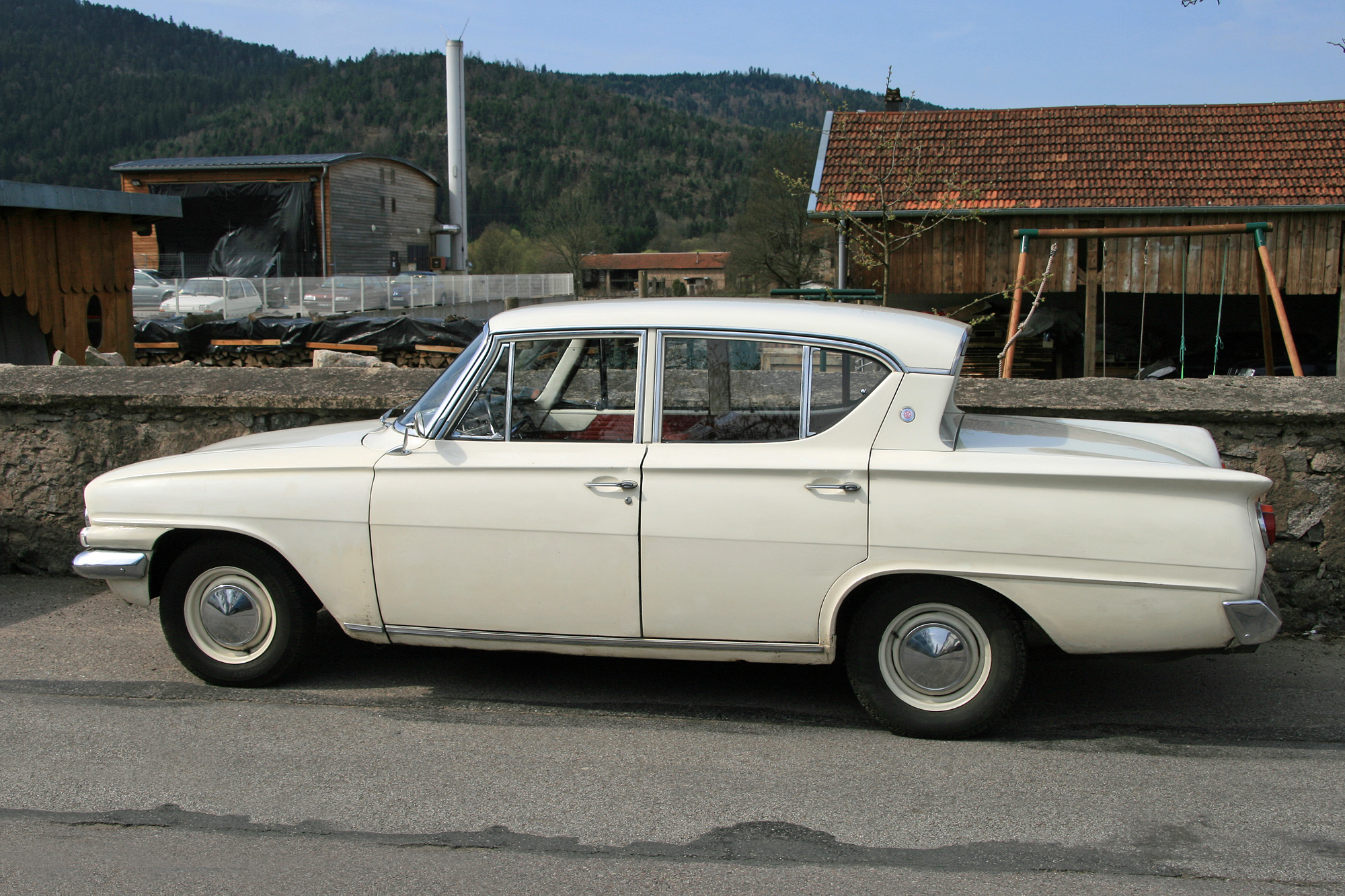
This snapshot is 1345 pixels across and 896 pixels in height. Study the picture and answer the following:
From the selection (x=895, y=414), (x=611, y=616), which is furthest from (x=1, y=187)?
(x=895, y=414)

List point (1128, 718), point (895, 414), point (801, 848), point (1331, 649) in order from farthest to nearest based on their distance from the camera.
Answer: point (1331, 649) → point (1128, 718) → point (895, 414) → point (801, 848)

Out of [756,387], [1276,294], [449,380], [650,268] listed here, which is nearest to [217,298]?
[1276,294]

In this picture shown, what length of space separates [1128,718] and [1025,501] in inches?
45.3

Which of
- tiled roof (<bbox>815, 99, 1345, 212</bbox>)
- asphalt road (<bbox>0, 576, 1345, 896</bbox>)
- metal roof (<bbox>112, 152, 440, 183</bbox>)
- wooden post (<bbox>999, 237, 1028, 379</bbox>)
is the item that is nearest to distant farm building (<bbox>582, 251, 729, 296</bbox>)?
metal roof (<bbox>112, 152, 440, 183</bbox>)

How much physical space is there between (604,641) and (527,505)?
608 millimetres

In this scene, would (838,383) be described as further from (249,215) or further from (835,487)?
(249,215)

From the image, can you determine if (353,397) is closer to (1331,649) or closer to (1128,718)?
(1128,718)

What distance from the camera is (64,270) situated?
11883mm

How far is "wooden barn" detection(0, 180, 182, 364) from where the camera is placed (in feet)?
36.3

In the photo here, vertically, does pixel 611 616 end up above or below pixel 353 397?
below

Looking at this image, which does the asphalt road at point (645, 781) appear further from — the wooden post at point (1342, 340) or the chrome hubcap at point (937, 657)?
the wooden post at point (1342, 340)

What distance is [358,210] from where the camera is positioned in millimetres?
52281

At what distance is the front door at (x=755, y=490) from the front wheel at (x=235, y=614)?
5.08 ft

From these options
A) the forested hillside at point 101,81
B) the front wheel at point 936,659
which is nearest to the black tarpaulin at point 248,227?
the front wheel at point 936,659
